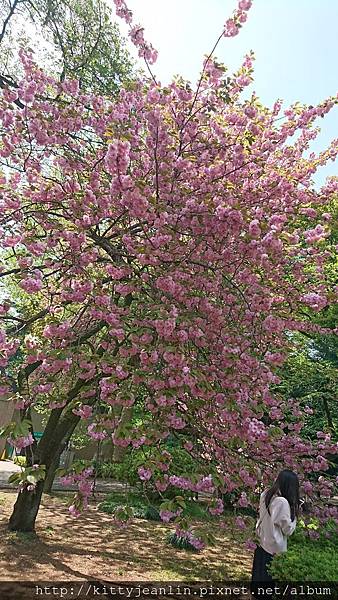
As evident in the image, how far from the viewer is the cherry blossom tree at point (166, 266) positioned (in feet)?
11.8

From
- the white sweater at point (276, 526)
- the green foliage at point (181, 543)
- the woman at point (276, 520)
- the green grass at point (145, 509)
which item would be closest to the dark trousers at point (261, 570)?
the woman at point (276, 520)

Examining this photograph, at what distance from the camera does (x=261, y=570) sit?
397 cm

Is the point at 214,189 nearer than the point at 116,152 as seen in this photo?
No

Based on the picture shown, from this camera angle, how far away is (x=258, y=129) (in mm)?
4875

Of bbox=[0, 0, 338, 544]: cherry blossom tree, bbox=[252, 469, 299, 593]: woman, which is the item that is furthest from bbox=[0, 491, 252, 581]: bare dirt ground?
bbox=[252, 469, 299, 593]: woman

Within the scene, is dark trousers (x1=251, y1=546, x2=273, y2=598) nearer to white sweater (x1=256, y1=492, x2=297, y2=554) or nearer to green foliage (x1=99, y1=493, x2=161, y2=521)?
white sweater (x1=256, y1=492, x2=297, y2=554)

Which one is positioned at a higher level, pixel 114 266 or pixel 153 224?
pixel 153 224

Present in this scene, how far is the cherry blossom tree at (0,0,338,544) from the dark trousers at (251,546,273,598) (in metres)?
0.53

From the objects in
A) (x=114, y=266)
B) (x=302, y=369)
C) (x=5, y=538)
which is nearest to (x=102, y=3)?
(x=114, y=266)

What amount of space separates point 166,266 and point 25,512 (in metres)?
4.10

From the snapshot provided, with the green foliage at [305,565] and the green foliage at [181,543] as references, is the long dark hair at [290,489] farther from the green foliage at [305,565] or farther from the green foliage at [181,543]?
the green foliage at [181,543]

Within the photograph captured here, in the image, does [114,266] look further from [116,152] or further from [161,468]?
[161,468]

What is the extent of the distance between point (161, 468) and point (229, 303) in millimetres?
1643

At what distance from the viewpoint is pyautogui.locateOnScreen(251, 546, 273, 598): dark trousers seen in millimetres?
3910
